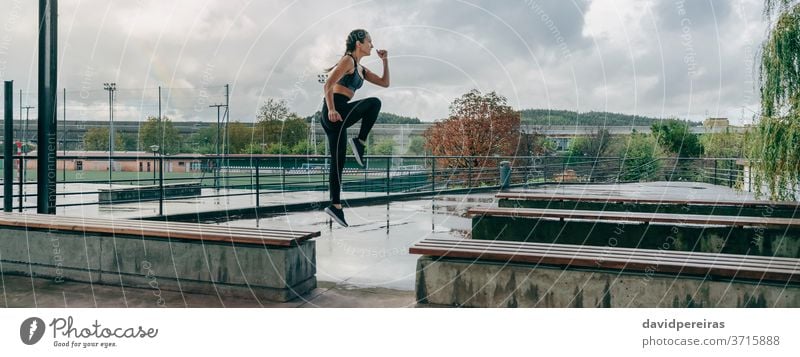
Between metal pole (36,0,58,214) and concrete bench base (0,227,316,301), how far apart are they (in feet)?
3.06

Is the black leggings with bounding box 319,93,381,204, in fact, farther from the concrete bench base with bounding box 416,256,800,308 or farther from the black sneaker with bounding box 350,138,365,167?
the concrete bench base with bounding box 416,256,800,308

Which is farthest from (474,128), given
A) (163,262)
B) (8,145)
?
(163,262)

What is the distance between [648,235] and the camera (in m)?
5.04

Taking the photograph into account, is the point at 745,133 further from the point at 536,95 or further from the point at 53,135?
the point at 53,135

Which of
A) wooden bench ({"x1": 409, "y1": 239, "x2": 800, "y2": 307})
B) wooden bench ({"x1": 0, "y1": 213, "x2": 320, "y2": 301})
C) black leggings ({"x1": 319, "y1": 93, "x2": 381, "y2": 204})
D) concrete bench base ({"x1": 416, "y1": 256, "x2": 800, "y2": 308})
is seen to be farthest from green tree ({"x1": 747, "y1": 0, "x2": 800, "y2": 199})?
wooden bench ({"x1": 0, "y1": 213, "x2": 320, "y2": 301})

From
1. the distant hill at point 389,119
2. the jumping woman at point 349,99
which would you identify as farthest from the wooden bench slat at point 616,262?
the distant hill at point 389,119

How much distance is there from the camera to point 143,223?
12.3 ft

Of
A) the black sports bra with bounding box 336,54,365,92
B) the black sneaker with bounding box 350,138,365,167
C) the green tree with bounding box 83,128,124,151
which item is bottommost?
the black sneaker with bounding box 350,138,365,167

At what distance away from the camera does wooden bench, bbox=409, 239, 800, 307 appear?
2623 mm

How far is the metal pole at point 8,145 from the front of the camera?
552cm

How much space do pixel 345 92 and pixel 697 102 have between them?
3197mm

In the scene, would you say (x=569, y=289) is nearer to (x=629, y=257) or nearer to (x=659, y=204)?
(x=629, y=257)
